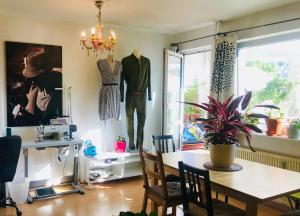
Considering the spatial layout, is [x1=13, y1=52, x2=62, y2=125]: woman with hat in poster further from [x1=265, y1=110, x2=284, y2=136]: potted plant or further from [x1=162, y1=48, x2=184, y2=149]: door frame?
[x1=265, y1=110, x2=284, y2=136]: potted plant

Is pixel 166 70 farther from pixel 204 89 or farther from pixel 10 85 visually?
pixel 10 85

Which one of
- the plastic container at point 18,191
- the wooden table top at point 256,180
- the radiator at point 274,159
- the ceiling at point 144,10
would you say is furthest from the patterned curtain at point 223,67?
the plastic container at point 18,191

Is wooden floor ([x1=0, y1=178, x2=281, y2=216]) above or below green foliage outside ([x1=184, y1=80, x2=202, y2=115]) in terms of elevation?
below

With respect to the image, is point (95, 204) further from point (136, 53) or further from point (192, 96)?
point (192, 96)

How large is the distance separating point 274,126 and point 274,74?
0.72 m

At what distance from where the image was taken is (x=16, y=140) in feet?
9.97

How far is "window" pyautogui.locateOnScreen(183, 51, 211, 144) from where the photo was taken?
5.82 m

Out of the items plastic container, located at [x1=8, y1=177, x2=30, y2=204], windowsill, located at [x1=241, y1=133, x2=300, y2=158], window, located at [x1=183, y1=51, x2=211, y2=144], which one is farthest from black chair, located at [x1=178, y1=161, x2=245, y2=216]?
window, located at [x1=183, y1=51, x2=211, y2=144]

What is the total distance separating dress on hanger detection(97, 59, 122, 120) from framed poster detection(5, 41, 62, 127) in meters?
0.60

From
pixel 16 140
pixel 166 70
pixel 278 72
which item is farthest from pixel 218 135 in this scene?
pixel 166 70

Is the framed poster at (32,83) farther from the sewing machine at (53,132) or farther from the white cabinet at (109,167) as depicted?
the white cabinet at (109,167)

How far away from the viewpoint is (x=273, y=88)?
12.5 ft

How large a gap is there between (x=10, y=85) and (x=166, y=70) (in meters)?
2.41

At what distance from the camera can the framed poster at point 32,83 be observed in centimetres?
383
